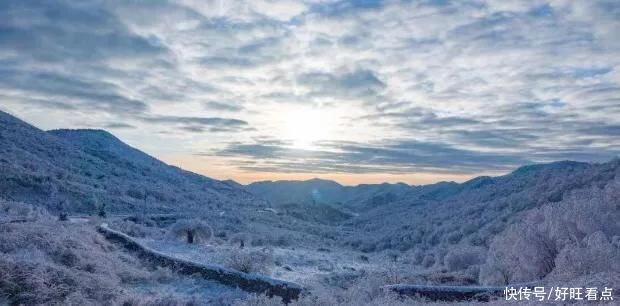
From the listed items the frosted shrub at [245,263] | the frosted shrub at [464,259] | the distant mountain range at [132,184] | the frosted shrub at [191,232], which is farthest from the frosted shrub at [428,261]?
the frosted shrub at [245,263]

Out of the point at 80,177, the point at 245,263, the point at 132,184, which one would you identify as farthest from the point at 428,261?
the point at 132,184

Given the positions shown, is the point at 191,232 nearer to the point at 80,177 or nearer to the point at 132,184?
the point at 80,177

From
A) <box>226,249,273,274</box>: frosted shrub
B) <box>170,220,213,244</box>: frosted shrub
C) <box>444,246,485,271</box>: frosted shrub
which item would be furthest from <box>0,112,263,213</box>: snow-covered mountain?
<box>444,246,485,271</box>: frosted shrub

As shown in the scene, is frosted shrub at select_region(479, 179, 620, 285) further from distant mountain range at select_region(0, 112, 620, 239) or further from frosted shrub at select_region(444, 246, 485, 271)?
distant mountain range at select_region(0, 112, 620, 239)

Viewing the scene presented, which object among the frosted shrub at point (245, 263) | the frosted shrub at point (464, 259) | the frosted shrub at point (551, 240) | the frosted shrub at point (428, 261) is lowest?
the frosted shrub at point (428, 261)

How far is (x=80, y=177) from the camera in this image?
6200 centimetres

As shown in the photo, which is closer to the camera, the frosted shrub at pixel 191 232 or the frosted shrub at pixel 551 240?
the frosted shrub at pixel 551 240

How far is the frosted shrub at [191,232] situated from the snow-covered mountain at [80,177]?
16.9 m

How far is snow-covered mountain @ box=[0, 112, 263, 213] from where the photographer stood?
45.9 m

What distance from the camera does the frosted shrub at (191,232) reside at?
32312 mm

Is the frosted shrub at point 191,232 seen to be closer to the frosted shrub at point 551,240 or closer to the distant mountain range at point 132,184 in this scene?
the distant mountain range at point 132,184

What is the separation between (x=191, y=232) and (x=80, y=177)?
36.4m

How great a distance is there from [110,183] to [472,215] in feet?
156

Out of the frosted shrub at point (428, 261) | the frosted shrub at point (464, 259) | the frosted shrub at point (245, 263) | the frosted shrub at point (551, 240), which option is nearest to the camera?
the frosted shrub at point (551, 240)
